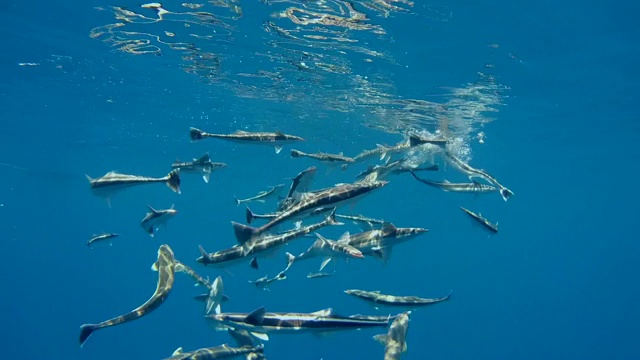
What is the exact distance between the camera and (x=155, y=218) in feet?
24.5

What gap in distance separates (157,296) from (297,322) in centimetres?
175

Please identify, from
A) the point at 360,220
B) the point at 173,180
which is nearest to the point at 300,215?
the point at 360,220

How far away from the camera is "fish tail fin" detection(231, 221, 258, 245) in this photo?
5.58 m

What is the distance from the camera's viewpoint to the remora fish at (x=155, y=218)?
290 inches

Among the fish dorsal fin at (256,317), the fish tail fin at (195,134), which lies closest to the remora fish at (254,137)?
the fish tail fin at (195,134)

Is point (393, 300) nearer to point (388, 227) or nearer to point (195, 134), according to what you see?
point (388, 227)

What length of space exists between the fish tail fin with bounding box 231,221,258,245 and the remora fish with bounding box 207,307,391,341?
0.96 metres

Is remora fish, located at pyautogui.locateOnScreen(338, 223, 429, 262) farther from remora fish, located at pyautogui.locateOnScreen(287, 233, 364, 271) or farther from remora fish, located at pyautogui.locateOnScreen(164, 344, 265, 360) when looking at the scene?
remora fish, located at pyautogui.locateOnScreen(164, 344, 265, 360)

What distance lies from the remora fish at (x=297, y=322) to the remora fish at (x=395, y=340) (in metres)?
1.27

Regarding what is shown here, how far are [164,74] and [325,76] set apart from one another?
683 centimetres

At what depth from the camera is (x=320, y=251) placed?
6.15m

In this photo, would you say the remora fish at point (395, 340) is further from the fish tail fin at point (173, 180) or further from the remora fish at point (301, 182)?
the fish tail fin at point (173, 180)

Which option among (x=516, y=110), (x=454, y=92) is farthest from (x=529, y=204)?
(x=454, y=92)

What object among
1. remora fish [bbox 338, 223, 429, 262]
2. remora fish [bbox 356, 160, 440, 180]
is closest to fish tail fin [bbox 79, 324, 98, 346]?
remora fish [bbox 338, 223, 429, 262]
